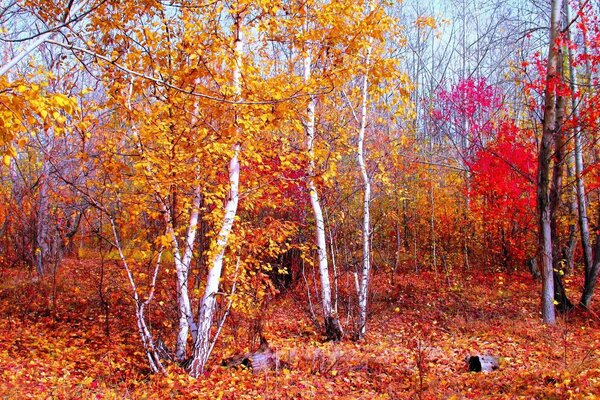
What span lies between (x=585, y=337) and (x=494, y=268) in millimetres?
6735

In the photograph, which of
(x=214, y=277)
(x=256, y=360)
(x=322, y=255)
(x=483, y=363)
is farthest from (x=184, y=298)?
(x=483, y=363)

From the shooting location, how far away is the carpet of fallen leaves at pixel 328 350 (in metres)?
5.24

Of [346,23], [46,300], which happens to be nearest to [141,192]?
[346,23]

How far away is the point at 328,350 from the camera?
286 inches

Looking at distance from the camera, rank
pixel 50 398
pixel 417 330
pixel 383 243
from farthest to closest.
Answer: pixel 383 243 < pixel 417 330 < pixel 50 398

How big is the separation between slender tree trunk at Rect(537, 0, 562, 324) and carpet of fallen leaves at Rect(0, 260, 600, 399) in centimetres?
61

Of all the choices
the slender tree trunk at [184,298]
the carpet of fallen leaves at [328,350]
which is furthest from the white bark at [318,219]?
the slender tree trunk at [184,298]

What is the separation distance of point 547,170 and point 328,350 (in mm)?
4932

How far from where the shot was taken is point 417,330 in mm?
9180

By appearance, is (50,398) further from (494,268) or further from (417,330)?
(494,268)

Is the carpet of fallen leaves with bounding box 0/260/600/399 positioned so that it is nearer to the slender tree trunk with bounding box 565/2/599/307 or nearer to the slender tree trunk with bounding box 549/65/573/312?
the slender tree trunk with bounding box 549/65/573/312

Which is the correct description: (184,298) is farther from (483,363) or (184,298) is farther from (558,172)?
(558,172)

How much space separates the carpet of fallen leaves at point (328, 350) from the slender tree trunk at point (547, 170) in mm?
609

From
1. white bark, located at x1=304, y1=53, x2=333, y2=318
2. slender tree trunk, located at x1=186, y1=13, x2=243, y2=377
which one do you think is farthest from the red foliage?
slender tree trunk, located at x1=186, y1=13, x2=243, y2=377
